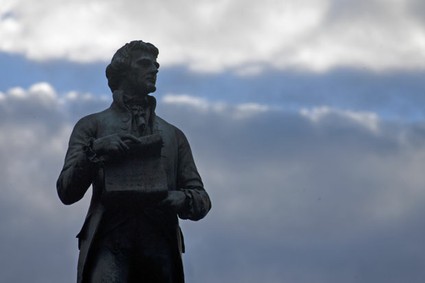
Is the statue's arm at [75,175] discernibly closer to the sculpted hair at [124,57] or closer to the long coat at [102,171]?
the long coat at [102,171]

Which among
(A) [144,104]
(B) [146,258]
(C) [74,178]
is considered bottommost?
(B) [146,258]

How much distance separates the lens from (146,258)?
15648 mm

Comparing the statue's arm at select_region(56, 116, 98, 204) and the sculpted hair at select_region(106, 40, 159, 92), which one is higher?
the sculpted hair at select_region(106, 40, 159, 92)

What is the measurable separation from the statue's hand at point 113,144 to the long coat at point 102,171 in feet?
0.65

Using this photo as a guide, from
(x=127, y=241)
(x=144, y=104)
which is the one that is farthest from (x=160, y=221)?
(x=144, y=104)

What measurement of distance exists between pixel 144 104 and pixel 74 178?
1.53 m

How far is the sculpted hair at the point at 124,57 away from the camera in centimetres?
1644

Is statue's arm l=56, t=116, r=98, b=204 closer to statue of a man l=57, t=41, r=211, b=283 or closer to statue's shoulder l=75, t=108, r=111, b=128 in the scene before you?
statue of a man l=57, t=41, r=211, b=283

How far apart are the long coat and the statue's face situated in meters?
0.21

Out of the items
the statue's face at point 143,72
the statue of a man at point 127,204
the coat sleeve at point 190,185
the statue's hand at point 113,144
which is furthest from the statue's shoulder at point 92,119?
the coat sleeve at point 190,185

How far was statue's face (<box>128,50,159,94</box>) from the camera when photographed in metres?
16.3

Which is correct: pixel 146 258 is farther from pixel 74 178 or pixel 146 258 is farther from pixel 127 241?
pixel 74 178

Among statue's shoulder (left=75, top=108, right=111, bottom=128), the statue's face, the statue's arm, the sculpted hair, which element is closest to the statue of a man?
the statue's arm

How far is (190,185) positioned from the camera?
1627cm
